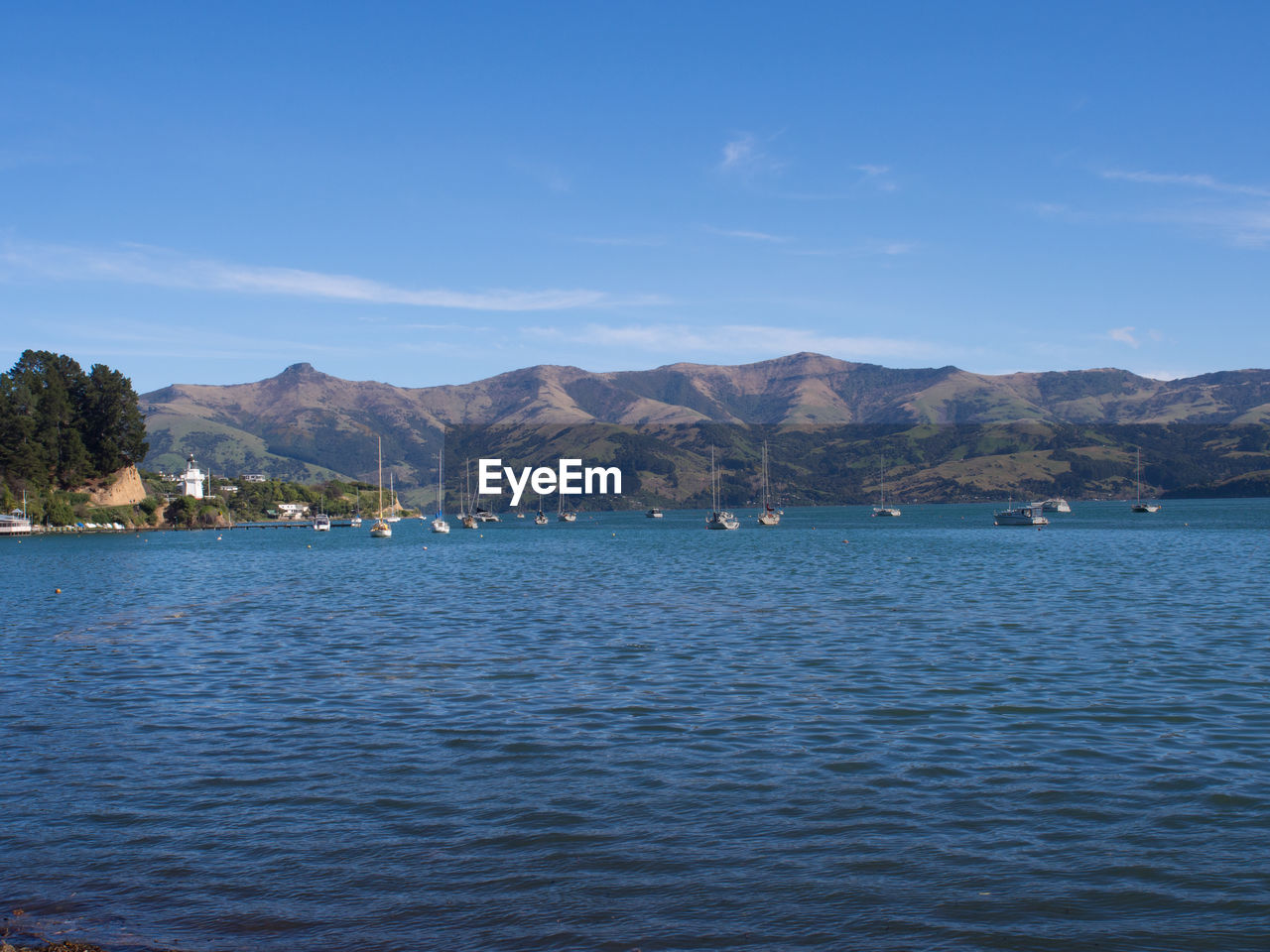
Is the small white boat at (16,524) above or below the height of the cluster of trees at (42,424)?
below

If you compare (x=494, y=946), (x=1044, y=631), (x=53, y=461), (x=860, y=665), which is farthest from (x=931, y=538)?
(x=53, y=461)

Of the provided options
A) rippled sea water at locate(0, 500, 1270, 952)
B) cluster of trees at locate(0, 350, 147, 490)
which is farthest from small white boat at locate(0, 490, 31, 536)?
rippled sea water at locate(0, 500, 1270, 952)

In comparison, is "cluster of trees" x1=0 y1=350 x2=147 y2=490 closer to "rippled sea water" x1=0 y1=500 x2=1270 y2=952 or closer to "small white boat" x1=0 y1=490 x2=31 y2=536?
"small white boat" x1=0 y1=490 x2=31 y2=536

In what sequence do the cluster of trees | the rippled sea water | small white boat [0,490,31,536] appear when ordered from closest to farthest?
the rippled sea water
small white boat [0,490,31,536]
the cluster of trees

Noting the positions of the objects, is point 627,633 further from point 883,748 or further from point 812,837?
point 812,837

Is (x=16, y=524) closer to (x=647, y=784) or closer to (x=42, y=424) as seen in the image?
(x=42, y=424)

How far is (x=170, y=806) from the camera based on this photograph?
1722 cm

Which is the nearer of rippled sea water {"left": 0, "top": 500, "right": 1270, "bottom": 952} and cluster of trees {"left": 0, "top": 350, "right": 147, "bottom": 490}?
rippled sea water {"left": 0, "top": 500, "right": 1270, "bottom": 952}

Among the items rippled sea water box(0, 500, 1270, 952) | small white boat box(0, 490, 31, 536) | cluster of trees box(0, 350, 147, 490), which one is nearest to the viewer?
rippled sea water box(0, 500, 1270, 952)

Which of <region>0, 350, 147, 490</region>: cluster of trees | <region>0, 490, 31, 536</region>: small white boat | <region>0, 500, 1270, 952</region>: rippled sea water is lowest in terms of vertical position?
<region>0, 500, 1270, 952</region>: rippled sea water

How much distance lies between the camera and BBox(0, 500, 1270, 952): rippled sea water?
12.5 m

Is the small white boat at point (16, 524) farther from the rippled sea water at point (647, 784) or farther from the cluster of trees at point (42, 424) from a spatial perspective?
the rippled sea water at point (647, 784)

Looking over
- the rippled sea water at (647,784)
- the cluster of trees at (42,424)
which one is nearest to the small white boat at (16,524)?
the cluster of trees at (42,424)

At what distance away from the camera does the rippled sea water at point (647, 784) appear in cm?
Result: 1248
